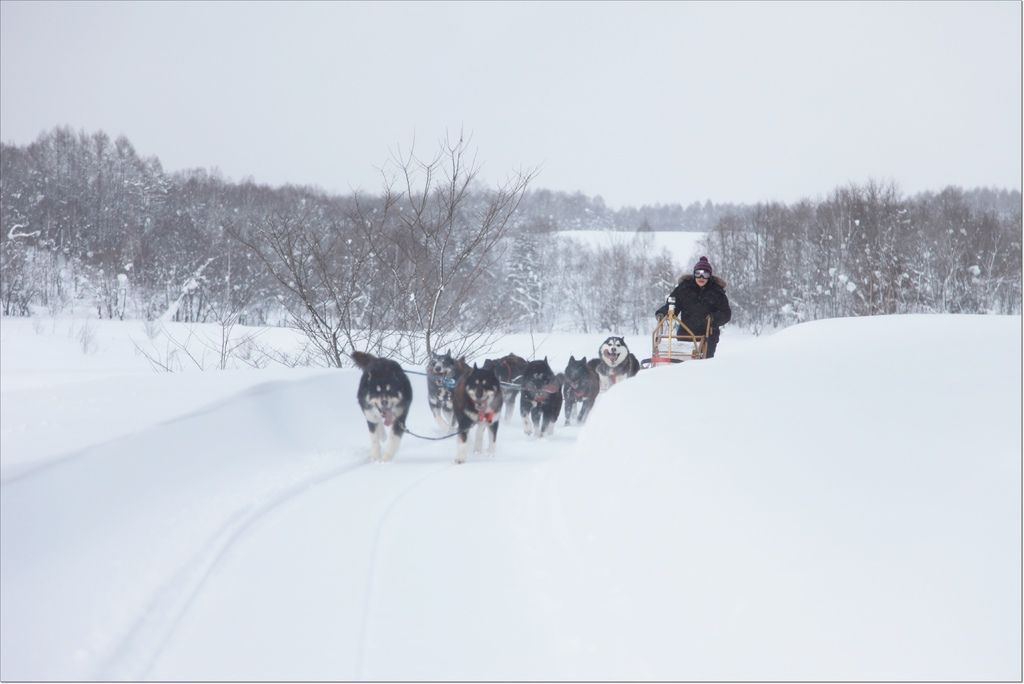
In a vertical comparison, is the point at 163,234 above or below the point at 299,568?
above

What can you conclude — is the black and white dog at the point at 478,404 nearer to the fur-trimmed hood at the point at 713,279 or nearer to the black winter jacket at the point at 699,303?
the black winter jacket at the point at 699,303

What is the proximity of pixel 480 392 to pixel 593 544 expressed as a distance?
3.05m

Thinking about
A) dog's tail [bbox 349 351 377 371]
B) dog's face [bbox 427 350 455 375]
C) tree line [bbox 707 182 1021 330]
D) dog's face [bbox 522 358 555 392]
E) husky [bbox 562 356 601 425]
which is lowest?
husky [bbox 562 356 601 425]

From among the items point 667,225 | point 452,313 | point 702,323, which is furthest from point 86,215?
point 667,225

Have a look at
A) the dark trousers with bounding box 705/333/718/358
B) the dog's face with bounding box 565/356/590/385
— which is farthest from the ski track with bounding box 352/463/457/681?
the dark trousers with bounding box 705/333/718/358

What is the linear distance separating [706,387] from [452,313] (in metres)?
7.04

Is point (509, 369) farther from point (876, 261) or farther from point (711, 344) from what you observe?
point (876, 261)

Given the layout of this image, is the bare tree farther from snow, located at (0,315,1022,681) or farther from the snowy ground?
the snowy ground

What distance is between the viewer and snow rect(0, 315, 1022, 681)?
6.75ft

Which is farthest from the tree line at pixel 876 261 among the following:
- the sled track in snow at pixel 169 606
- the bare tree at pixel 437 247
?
the sled track in snow at pixel 169 606

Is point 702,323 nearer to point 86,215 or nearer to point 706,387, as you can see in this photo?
point 706,387

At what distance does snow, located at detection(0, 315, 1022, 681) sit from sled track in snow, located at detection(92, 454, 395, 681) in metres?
0.01

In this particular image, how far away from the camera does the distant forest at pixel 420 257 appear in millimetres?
10875

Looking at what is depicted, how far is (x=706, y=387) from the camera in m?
4.41
